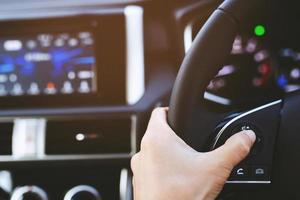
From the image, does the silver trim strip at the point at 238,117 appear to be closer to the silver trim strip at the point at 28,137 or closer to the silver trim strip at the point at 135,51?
the silver trim strip at the point at 135,51

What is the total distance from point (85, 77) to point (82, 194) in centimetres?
30

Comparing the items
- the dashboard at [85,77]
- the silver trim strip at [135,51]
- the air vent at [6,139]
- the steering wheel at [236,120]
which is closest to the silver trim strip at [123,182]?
the dashboard at [85,77]

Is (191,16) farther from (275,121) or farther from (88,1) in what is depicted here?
(275,121)

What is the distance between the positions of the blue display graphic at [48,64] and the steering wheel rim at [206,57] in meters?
0.76

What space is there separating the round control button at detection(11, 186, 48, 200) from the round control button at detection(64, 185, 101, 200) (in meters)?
0.07

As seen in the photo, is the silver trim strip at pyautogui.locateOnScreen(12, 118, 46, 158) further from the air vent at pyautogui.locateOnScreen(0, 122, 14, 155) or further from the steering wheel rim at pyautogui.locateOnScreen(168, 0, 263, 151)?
the steering wheel rim at pyautogui.locateOnScreen(168, 0, 263, 151)

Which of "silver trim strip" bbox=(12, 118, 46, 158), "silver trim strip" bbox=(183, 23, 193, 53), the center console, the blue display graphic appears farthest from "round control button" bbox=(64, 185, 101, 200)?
"silver trim strip" bbox=(183, 23, 193, 53)

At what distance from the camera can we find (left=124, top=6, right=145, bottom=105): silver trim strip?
179 cm

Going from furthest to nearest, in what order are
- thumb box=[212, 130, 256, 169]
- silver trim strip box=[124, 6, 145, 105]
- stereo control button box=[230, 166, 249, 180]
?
silver trim strip box=[124, 6, 145, 105] → stereo control button box=[230, 166, 249, 180] → thumb box=[212, 130, 256, 169]

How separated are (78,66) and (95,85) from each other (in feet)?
0.21

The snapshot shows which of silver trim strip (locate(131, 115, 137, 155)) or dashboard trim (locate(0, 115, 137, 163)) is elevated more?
silver trim strip (locate(131, 115, 137, 155))

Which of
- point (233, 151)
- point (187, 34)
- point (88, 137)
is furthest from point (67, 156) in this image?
point (233, 151)

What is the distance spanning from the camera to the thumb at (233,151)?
1.00 meters

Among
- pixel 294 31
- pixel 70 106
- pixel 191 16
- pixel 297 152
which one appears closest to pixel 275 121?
pixel 297 152
